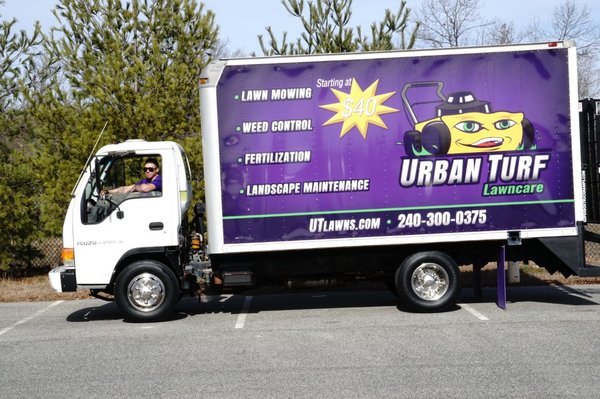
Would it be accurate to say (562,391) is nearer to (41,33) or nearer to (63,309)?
(63,309)

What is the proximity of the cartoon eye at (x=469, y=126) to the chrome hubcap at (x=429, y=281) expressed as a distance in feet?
6.03

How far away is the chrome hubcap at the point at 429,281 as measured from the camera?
9789 millimetres

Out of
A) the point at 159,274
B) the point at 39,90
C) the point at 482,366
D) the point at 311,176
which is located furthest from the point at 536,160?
the point at 39,90

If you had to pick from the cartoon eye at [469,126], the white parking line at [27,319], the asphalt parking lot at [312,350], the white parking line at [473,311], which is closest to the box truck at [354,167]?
the cartoon eye at [469,126]

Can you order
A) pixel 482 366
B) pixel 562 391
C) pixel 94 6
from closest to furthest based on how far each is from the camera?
1. pixel 562 391
2. pixel 482 366
3. pixel 94 6

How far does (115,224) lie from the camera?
Answer: 9.46 m

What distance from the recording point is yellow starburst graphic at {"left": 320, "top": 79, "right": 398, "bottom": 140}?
949 centimetres

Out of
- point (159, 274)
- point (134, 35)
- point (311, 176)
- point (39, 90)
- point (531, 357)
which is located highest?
point (134, 35)

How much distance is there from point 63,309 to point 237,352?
4.50 meters

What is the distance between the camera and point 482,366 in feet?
22.8

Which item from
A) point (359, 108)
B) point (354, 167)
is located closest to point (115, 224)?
point (354, 167)

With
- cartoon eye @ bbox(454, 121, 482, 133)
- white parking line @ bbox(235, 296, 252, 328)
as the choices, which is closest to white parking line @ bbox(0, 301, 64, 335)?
white parking line @ bbox(235, 296, 252, 328)

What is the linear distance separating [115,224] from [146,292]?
98 centimetres

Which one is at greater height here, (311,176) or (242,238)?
(311,176)
